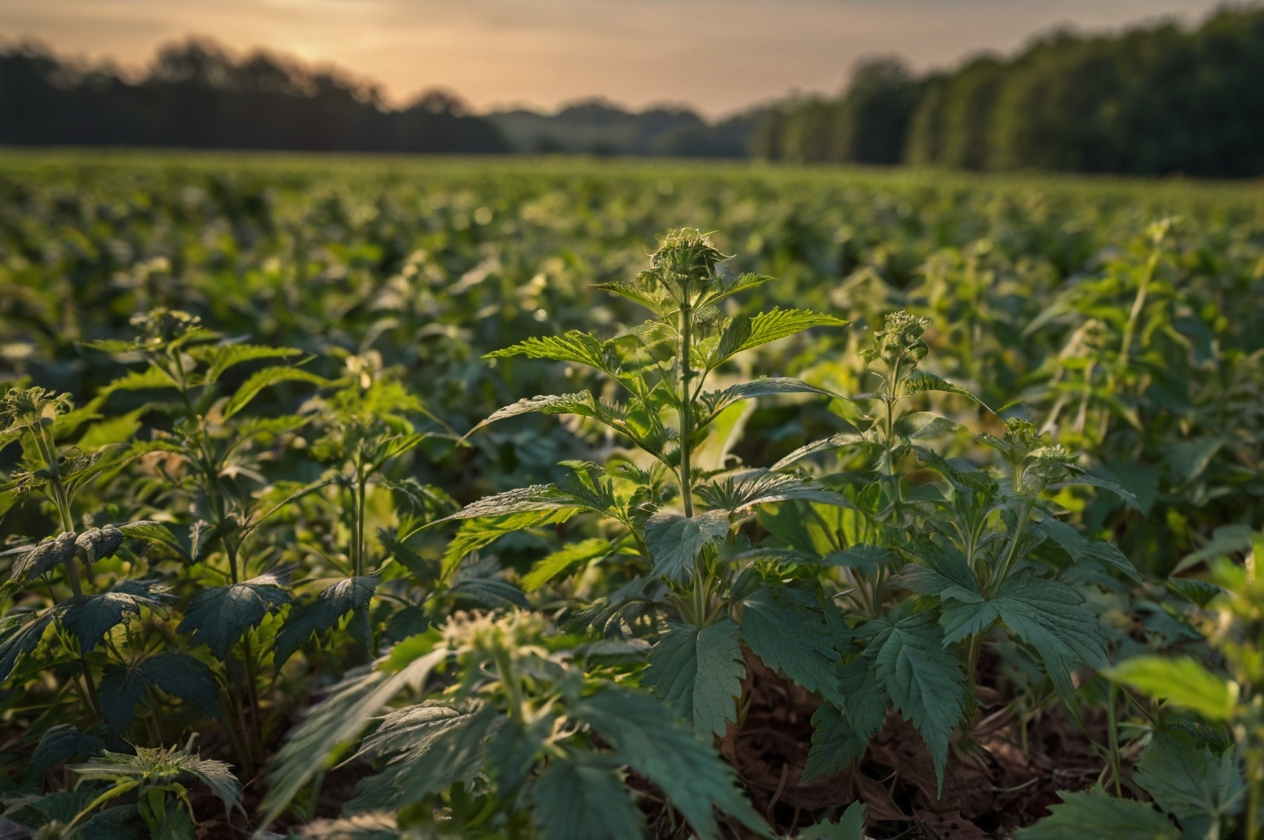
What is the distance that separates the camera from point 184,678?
6.06ft

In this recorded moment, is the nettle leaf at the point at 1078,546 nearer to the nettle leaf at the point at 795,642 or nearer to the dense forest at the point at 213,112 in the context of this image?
the nettle leaf at the point at 795,642

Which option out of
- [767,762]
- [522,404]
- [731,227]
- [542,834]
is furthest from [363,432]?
[731,227]

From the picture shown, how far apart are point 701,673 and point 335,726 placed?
2.27ft

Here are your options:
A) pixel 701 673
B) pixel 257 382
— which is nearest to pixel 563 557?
pixel 701 673

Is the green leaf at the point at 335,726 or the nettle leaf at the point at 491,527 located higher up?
the nettle leaf at the point at 491,527

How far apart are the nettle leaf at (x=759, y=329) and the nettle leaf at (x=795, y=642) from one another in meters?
0.52

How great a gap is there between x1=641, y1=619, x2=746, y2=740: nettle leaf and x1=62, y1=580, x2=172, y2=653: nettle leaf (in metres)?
1.11

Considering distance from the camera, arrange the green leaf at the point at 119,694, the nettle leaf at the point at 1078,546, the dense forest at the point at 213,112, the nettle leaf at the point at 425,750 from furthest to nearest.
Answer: the dense forest at the point at 213,112 → the green leaf at the point at 119,694 → the nettle leaf at the point at 1078,546 → the nettle leaf at the point at 425,750

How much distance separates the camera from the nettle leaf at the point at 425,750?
1247 millimetres

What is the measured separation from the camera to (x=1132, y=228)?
6602 millimetres

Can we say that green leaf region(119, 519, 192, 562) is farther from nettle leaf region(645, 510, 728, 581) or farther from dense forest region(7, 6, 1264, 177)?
dense forest region(7, 6, 1264, 177)

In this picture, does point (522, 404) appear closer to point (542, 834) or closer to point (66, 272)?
point (542, 834)

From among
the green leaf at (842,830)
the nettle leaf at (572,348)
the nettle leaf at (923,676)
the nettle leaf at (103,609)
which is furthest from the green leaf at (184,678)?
the nettle leaf at (923,676)

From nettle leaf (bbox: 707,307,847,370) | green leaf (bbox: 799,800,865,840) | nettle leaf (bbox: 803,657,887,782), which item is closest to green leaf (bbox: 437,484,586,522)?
nettle leaf (bbox: 707,307,847,370)
